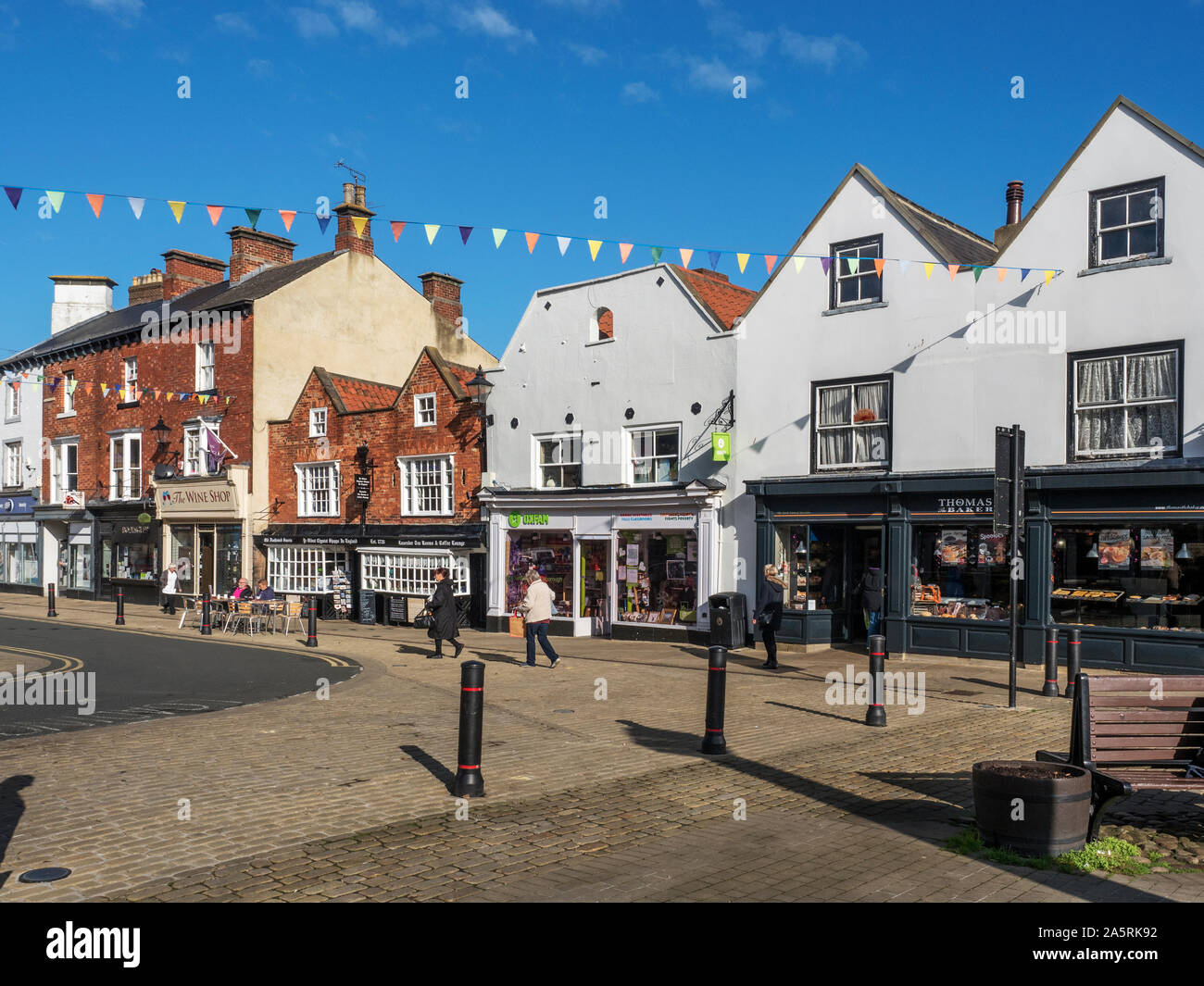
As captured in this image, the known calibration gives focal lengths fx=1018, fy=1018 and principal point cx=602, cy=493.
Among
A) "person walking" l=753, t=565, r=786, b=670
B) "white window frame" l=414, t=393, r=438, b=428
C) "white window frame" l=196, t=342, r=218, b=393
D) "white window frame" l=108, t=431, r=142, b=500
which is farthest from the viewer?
"white window frame" l=108, t=431, r=142, b=500

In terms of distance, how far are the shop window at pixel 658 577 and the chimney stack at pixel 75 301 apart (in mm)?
33609

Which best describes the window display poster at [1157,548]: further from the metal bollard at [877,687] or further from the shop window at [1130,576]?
the metal bollard at [877,687]

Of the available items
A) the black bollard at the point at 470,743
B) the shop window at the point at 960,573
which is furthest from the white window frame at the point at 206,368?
the black bollard at the point at 470,743

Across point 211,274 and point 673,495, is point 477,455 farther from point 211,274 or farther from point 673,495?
point 211,274

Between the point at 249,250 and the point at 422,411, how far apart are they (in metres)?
12.4

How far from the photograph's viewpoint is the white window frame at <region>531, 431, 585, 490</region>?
79.7ft

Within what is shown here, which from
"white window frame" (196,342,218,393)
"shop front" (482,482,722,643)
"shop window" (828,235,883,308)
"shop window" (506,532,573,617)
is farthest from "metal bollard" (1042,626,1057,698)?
"white window frame" (196,342,218,393)

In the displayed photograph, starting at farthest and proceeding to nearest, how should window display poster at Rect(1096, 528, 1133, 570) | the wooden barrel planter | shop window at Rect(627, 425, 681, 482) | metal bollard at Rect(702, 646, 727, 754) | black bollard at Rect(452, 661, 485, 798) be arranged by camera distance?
shop window at Rect(627, 425, 681, 482)
window display poster at Rect(1096, 528, 1133, 570)
metal bollard at Rect(702, 646, 727, 754)
black bollard at Rect(452, 661, 485, 798)
the wooden barrel planter

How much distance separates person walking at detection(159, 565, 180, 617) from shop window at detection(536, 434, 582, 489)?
14.6m

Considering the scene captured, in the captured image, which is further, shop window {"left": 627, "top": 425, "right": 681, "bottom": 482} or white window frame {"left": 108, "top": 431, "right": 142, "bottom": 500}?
white window frame {"left": 108, "top": 431, "right": 142, "bottom": 500}

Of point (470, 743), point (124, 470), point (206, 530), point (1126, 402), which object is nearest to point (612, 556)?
point (1126, 402)

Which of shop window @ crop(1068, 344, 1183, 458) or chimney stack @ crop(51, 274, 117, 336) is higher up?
chimney stack @ crop(51, 274, 117, 336)

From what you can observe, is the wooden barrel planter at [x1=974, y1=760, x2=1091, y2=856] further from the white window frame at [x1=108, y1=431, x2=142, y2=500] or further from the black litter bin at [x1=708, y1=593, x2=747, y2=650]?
the white window frame at [x1=108, y1=431, x2=142, y2=500]

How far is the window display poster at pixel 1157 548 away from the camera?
16.0 meters
